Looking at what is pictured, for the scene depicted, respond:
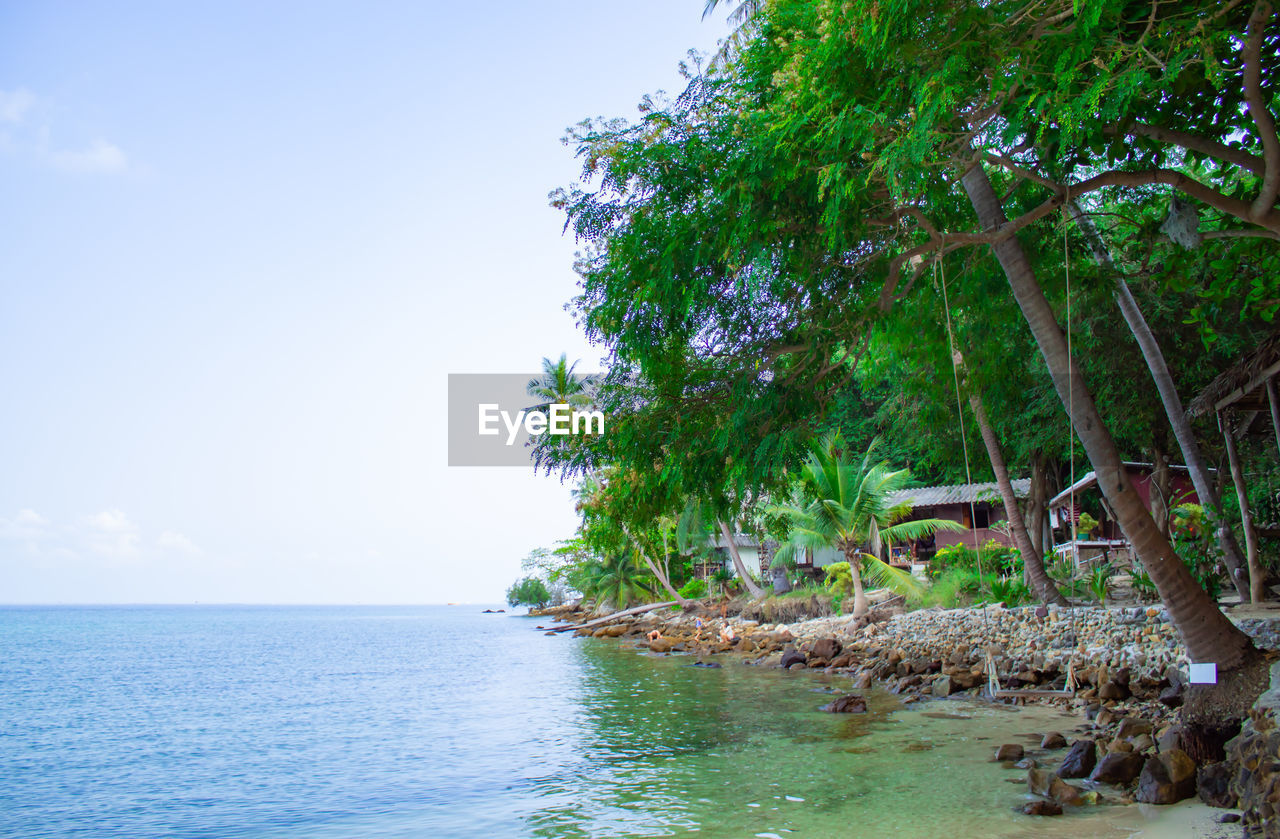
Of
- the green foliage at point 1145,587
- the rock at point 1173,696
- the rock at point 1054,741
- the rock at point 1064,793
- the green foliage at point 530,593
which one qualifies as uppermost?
the green foliage at point 1145,587

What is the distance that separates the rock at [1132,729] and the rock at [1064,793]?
1.65m

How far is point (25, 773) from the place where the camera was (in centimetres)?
1350

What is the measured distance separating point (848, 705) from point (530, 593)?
72.4m

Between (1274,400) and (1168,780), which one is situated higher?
(1274,400)

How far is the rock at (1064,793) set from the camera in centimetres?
700

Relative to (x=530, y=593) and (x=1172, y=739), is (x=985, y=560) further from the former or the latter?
(x=530, y=593)

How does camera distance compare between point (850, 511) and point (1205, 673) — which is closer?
point (1205, 673)

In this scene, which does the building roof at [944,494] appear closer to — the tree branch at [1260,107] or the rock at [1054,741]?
the rock at [1054,741]

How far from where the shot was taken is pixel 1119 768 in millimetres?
7480

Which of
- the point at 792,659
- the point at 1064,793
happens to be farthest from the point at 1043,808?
the point at 792,659

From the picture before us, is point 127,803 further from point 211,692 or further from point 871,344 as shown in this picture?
point 211,692

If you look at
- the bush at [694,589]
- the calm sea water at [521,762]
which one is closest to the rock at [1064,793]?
the calm sea water at [521,762]

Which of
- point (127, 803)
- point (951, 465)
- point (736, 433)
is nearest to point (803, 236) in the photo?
point (736, 433)

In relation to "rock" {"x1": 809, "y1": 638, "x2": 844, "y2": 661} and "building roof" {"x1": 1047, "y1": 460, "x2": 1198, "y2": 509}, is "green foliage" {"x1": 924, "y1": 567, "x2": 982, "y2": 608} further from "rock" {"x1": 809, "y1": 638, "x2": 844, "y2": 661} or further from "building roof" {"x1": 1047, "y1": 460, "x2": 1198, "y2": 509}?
"building roof" {"x1": 1047, "y1": 460, "x2": 1198, "y2": 509}
